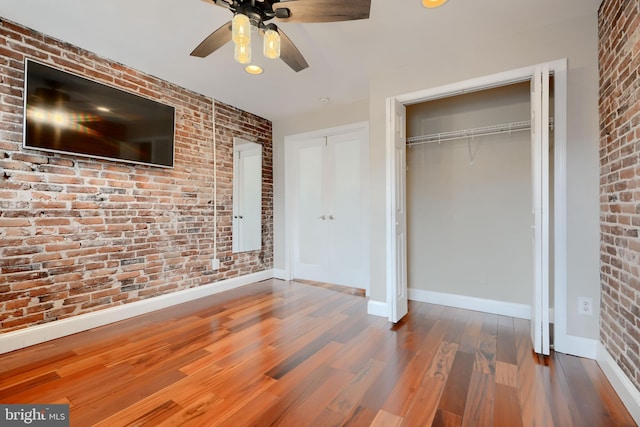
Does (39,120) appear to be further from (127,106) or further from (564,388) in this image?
(564,388)

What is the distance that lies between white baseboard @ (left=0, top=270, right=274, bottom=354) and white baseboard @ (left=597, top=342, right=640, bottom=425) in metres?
3.73

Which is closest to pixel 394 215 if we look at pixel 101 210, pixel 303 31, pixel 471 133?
pixel 471 133

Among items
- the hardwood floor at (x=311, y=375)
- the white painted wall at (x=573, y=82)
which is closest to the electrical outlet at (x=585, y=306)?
the white painted wall at (x=573, y=82)

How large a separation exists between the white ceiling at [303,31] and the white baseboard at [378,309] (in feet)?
7.78

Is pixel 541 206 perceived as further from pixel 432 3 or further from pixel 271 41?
pixel 271 41

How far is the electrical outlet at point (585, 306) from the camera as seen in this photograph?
6.79ft

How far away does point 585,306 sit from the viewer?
208 centimetres

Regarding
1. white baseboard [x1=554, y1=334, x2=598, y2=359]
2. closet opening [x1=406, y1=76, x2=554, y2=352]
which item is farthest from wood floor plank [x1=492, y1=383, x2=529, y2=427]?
closet opening [x1=406, y1=76, x2=554, y2=352]

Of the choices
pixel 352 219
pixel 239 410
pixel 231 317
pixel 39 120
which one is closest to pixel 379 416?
pixel 239 410

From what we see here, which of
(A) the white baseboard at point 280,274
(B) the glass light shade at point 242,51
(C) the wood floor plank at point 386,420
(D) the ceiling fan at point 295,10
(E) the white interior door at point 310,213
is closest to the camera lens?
(C) the wood floor plank at point 386,420

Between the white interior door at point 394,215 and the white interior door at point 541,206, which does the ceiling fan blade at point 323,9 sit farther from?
the white interior door at point 541,206

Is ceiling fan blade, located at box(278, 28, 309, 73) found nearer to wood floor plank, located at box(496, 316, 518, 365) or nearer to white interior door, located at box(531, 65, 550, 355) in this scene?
white interior door, located at box(531, 65, 550, 355)

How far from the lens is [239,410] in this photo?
5.08 feet

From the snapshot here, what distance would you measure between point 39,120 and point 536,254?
4011mm
